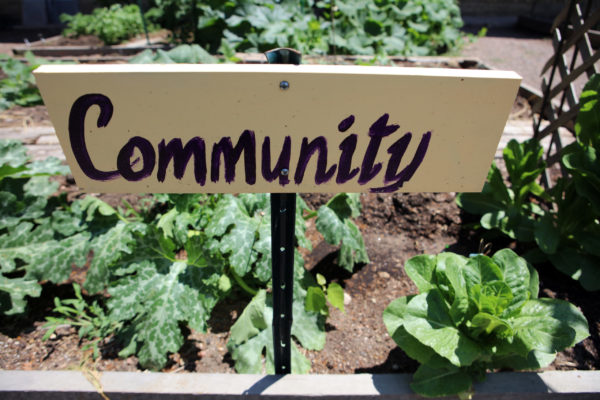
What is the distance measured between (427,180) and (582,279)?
1356 millimetres

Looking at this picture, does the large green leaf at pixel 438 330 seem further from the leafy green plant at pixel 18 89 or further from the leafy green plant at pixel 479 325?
the leafy green plant at pixel 18 89

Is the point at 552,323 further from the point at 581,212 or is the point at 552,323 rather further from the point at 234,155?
the point at 234,155

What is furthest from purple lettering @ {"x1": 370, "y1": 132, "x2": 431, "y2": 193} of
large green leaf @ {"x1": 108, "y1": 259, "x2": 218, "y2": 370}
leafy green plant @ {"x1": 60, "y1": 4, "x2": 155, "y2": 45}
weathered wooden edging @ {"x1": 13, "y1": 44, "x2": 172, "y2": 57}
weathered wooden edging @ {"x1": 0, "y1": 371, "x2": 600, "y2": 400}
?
leafy green plant @ {"x1": 60, "y1": 4, "x2": 155, "y2": 45}

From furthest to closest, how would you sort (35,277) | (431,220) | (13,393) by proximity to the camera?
1. (431,220)
2. (35,277)
3. (13,393)

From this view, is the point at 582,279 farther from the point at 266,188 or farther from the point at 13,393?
the point at 13,393

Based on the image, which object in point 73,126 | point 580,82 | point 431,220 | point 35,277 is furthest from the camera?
point 580,82

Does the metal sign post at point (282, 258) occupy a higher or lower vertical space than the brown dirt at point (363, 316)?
higher

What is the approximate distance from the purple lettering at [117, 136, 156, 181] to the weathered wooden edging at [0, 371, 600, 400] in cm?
83

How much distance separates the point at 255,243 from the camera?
5.25 feet

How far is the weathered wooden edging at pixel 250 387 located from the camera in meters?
1.33

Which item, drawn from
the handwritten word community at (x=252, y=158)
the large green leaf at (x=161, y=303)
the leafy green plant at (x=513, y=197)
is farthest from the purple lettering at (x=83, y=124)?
the leafy green plant at (x=513, y=197)

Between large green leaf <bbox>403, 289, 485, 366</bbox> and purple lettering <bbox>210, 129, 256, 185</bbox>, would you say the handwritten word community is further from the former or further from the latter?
large green leaf <bbox>403, 289, 485, 366</bbox>

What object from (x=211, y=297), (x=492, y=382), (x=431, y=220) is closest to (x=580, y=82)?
(x=431, y=220)

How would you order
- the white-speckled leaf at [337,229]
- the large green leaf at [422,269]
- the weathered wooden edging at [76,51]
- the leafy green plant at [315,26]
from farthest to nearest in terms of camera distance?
the weathered wooden edging at [76,51] → the leafy green plant at [315,26] → the white-speckled leaf at [337,229] → the large green leaf at [422,269]
